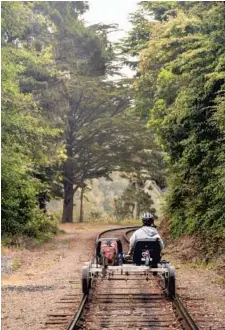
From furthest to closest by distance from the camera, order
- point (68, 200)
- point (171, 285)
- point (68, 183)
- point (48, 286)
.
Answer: point (68, 200), point (68, 183), point (48, 286), point (171, 285)

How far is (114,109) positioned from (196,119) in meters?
24.4

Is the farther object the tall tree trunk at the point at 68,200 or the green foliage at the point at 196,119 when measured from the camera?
the tall tree trunk at the point at 68,200

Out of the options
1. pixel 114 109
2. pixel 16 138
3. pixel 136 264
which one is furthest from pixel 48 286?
pixel 114 109

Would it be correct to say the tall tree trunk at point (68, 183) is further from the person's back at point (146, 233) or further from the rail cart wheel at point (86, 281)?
the rail cart wheel at point (86, 281)

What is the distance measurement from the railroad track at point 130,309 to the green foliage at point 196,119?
5.12m

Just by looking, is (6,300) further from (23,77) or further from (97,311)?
(23,77)

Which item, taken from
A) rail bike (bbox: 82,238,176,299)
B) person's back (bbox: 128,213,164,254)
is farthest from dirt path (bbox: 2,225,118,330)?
person's back (bbox: 128,213,164,254)

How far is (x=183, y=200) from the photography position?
24438mm

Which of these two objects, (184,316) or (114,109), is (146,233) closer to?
(184,316)

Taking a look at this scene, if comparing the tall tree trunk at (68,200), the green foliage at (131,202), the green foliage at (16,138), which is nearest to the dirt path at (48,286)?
the green foliage at (16,138)

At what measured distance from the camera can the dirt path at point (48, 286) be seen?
1060 cm

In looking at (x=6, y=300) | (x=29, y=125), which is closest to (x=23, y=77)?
(x=29, y=125)

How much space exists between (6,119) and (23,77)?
11.2 metres

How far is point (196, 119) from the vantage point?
69.2 ft
